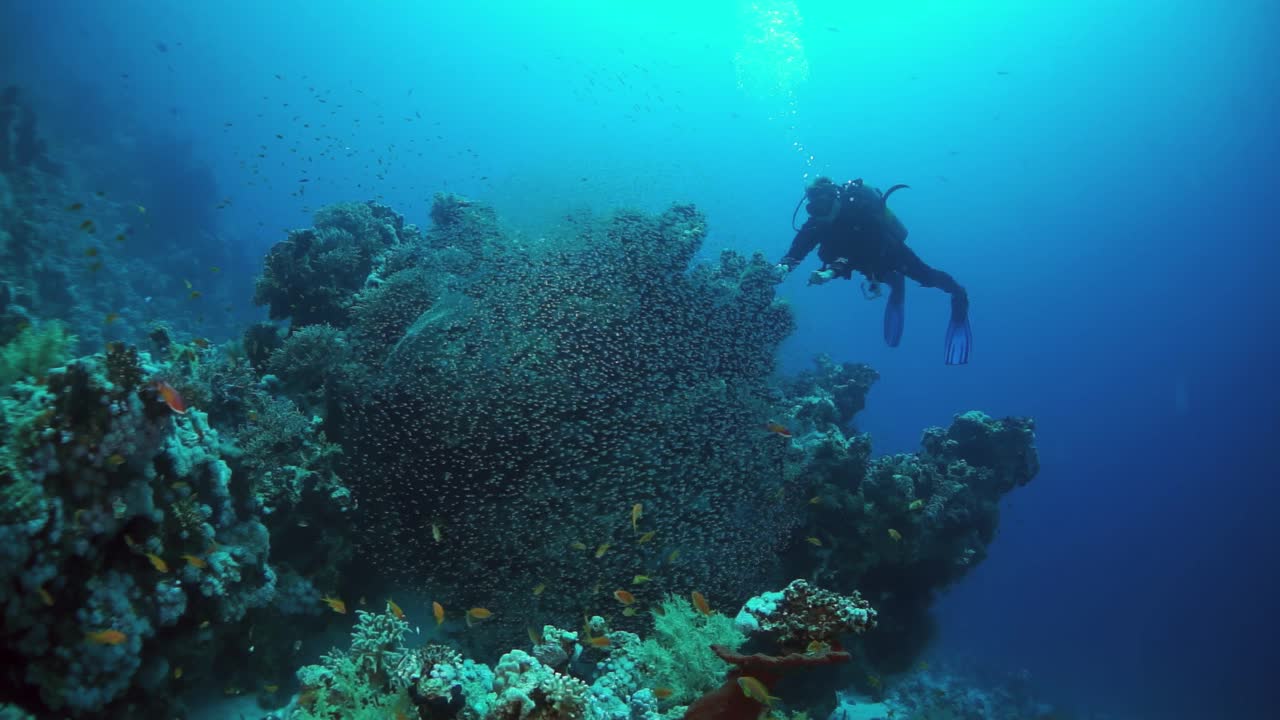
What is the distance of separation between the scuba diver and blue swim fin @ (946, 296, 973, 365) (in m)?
0.04

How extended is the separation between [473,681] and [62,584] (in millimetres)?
3191

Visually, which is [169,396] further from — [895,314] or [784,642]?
[895,314]

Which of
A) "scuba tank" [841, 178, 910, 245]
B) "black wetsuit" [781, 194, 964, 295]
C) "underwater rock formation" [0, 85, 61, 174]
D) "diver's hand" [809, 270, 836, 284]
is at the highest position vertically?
"underwater rock formation" [0, 85, 61, 174]

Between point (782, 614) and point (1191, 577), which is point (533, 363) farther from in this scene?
point (1191, 577)

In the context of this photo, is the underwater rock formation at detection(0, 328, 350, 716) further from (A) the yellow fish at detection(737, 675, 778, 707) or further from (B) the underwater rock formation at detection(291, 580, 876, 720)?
→ (A) the yellow fish at detection(737, 675, 778, 707)

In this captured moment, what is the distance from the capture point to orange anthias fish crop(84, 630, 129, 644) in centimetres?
397

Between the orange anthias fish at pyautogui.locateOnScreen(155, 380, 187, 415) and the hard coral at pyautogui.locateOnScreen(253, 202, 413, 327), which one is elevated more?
the hard coral at pyautogui.locateOnScreen(253, 202, 413, 327)

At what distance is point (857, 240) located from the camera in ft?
38.1

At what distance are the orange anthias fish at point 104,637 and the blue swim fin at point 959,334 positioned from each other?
13407 mm

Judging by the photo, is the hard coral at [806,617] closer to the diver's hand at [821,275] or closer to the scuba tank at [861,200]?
the diver's hand at [821,275]

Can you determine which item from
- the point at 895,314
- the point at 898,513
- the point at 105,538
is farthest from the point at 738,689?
the point at 895,314

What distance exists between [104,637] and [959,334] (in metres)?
14.1

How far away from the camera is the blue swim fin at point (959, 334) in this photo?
12398mm

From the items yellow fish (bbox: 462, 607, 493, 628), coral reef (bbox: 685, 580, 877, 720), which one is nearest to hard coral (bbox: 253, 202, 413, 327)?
yellow fish (bbox: 462, 607, 493, 628)
